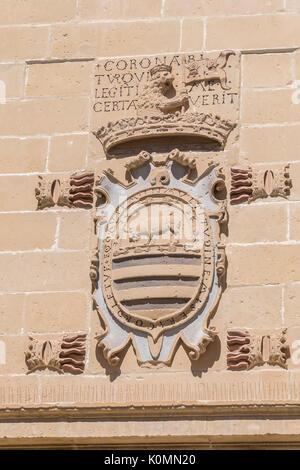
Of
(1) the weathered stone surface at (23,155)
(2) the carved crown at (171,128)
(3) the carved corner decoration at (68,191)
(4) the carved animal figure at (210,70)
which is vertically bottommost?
(3) the carved corner decoration at (68,191)

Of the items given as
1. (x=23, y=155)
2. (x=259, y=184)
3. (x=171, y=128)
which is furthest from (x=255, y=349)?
(x=23, y=155)

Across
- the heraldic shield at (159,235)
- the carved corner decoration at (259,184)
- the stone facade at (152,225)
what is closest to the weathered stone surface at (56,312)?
the stone facade at (152,225)

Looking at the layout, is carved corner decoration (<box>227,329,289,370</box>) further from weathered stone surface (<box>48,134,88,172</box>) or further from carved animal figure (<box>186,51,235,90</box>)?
carved animal figure (<box>186,51,235,90</box>)

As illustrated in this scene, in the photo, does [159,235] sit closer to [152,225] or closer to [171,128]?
[152,225]

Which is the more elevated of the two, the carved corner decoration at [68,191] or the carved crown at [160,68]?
the carved crown at [160,68]

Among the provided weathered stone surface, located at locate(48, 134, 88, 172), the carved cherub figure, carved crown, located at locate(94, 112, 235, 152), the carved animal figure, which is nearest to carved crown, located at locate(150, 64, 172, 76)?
the carved cherub figure

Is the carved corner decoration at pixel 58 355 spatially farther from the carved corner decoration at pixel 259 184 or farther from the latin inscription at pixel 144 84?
the latin inscription at pixel 144 84

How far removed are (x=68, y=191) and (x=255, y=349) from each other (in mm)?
1551

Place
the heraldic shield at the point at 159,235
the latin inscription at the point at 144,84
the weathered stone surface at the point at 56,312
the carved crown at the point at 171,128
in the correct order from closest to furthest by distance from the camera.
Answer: the heraldic shield at the point at 159,235
the weathered stone surface at the point at 56,312
the carved crown at the point at 171,128
the latin inscription at the point at 144,84

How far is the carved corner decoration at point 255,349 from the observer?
975 cm

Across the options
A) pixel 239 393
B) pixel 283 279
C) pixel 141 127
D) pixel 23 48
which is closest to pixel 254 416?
pixel 239 393

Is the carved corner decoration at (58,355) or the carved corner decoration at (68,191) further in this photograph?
the carved corner decoration at (68,191)

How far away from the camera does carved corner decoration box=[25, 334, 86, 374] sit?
999 centimetres

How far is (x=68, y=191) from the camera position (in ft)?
34.2
